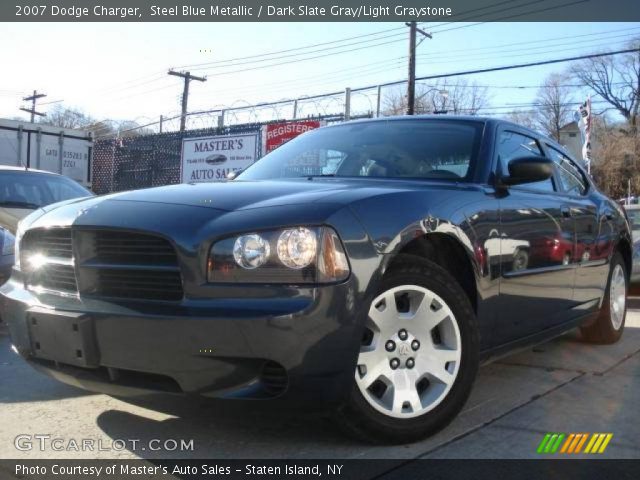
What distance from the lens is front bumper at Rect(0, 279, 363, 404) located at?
2340mm

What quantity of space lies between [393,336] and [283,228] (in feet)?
2.21

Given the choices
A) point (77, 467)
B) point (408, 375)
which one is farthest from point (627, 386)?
point (77, 467)

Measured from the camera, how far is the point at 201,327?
235 cm

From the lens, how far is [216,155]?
62.6 feet

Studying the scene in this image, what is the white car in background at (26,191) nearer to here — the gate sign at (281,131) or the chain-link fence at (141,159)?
the gate sign at (281,131)

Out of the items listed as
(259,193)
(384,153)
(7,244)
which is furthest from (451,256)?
(7,244)

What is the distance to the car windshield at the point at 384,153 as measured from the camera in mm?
3646

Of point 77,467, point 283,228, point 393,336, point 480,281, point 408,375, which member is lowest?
point 77,467

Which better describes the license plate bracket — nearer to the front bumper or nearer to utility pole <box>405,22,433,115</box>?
the front bumper

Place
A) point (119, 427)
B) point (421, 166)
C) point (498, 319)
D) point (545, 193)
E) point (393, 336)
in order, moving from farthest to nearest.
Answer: point (545, 193) < point (421, 166) < point (498, 319) < point (119, 427) < point (393, 336)

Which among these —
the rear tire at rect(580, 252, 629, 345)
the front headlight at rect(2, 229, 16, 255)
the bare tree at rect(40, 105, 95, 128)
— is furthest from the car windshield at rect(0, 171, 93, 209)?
the bare tree at rect(40, 105, 95, 128)

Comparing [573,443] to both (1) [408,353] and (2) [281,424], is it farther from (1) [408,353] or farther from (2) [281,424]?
(2) [281,424]

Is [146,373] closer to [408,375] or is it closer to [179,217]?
[179,217]

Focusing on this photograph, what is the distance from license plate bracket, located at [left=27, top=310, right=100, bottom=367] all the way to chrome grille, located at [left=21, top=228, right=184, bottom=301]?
5.1 inches
